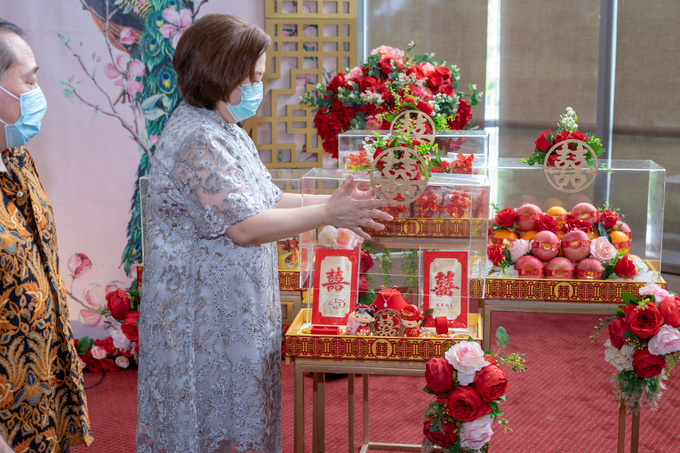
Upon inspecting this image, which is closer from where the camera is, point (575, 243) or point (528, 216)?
point (575, 243)

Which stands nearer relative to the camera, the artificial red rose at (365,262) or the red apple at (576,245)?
the artificial red rose at (365,262)

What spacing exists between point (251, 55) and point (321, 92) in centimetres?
166

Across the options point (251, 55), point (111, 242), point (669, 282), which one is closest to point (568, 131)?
point (251, 55)

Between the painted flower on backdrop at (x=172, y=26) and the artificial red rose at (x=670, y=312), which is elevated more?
the painted flower on backdrop at (x=172, y=26)

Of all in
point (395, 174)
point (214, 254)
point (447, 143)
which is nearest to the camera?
point (214, 254)

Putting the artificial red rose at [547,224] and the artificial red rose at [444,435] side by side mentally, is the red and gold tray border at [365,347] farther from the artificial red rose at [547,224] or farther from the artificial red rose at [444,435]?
the artificial red rose at [547,224]

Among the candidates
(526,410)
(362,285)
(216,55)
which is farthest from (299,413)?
(526,410)

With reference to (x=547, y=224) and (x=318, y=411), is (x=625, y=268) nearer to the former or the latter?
(x=547, y=224)

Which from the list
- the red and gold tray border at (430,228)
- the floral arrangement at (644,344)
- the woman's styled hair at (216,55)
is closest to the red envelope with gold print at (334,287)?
the red and gold tray border at (430,228)

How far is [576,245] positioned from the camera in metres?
2.24

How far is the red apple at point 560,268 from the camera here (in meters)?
2.22

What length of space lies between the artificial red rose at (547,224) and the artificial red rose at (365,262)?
75 centimetres

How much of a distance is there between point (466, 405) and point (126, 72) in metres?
2.64

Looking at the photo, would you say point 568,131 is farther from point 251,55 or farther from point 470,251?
point 251,55
